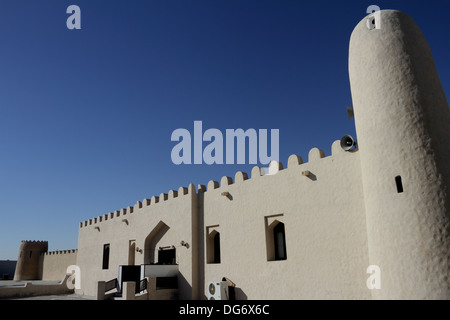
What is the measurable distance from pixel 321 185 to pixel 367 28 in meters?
4.41

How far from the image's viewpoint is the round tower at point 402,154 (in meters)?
7.90

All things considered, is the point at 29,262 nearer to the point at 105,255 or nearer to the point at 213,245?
the point at 105,255

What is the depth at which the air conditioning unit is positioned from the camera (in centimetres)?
1280

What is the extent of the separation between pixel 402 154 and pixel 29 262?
3481 cm

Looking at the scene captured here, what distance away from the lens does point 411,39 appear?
951cm

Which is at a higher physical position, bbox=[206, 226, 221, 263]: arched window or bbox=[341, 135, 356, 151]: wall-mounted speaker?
bbox=[341, 135, 356, 151]: wall-mounted speaker

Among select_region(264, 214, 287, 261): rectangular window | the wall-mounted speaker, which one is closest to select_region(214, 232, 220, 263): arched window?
select_region(264, 214, 287, 261): rectangular window

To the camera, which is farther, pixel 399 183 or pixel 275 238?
pixel 275 238

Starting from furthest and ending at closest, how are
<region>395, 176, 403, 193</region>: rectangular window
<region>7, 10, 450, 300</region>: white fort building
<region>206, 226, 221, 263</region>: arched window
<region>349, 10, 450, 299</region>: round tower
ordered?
<region>206, 226, 221, 263</region>: arched window < <region>395, 176, 403, 193</region>: rectangular window < <region>7, 10, 450, 300</region>: white fort building < <region>349, 10, 450, 299</region>: round tower

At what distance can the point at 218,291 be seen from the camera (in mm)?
A: 12883

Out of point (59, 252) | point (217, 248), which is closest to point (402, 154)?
point (217, 248)

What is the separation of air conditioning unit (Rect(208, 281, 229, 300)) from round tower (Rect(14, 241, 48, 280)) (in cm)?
2691

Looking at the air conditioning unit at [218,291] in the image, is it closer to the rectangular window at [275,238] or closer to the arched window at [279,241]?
the rectangular window at [275,238]

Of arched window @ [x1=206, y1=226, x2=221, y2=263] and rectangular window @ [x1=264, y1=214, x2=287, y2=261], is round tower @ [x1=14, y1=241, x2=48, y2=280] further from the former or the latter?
rectangular window @ [x1=264, y1=214, x2=287, y2=261]
